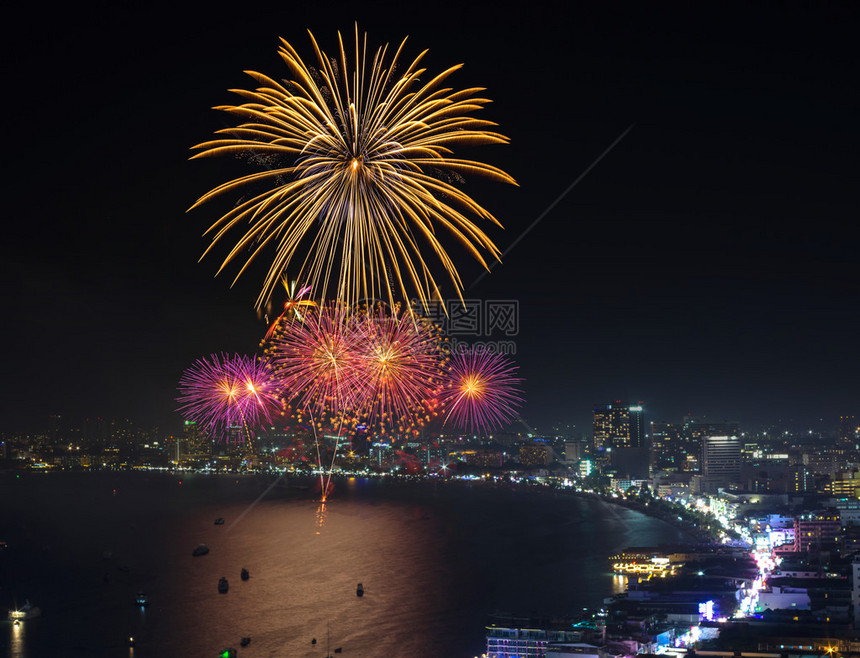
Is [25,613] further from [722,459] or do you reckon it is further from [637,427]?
[637,427]

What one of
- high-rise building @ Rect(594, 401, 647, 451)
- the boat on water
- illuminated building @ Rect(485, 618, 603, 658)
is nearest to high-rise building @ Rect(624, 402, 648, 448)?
high-rise building @ Rect(594, 401, 647, 451)

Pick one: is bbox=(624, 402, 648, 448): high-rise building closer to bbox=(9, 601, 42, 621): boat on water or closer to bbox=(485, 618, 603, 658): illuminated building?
bbox=(485, 618, 603, 658): illuminated building

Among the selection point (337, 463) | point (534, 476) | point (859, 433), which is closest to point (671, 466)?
point (534, 476)

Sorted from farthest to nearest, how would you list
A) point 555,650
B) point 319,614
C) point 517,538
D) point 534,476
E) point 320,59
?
point 534,476, point 517,538, point 319,614, point 555,650, point 320,59

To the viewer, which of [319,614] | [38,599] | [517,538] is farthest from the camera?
[517,538]

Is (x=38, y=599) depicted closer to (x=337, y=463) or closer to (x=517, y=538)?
(x=517, y=538)

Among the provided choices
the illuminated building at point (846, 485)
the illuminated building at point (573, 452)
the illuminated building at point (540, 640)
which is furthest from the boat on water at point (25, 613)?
the illuminated building at point (573, 452)

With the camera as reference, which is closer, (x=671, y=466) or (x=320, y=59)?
(x=320, y=59)
